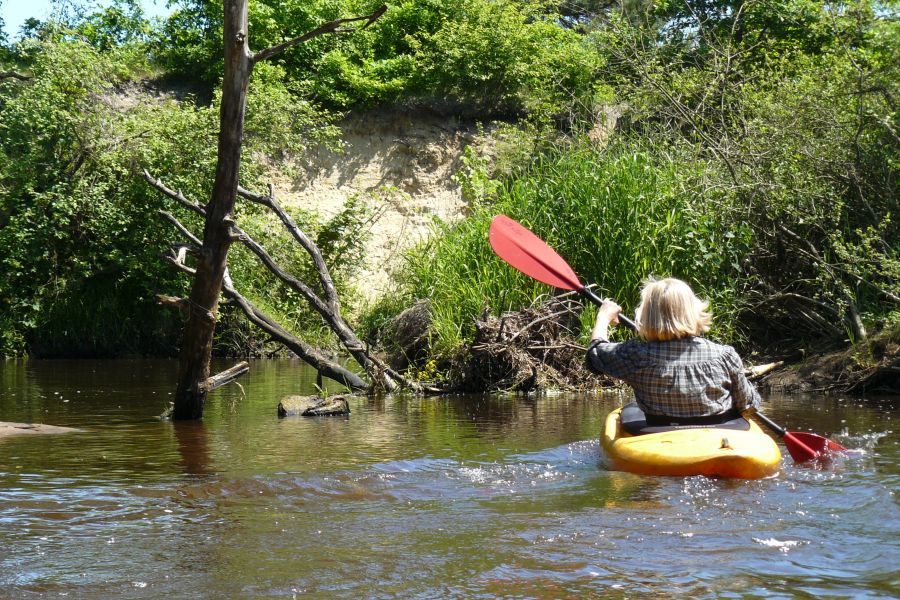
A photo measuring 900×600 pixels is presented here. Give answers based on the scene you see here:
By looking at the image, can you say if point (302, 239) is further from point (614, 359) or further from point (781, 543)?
point (781, 543)

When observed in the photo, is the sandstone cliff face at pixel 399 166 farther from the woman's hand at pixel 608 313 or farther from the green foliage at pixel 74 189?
the woman's hand at pixel 608 313

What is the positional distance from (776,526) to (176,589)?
2622 mm

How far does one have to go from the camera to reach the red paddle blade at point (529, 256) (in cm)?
757

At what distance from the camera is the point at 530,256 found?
7680 mm

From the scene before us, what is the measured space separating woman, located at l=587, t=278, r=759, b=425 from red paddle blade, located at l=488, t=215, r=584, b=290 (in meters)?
1.76

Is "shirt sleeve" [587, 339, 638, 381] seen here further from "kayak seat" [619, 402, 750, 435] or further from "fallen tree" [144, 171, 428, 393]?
"fallen tree" [144, 171, 428, 393]

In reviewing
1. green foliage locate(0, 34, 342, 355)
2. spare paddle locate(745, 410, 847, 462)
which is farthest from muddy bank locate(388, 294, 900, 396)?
green foliage locate(0, 34, 342, 355)

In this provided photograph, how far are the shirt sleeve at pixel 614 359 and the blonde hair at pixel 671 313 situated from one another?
16 cm

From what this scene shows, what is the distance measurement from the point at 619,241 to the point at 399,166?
10.5 meters

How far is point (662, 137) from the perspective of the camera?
12273 millimetres

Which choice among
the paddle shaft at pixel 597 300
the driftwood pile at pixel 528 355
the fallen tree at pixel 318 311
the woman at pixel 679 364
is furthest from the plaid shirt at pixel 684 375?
the fallen tree at pixel 318 311

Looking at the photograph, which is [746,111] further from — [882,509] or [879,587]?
[879,587]

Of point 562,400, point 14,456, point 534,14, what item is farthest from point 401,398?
point 534,14

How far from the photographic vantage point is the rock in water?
344 inches
